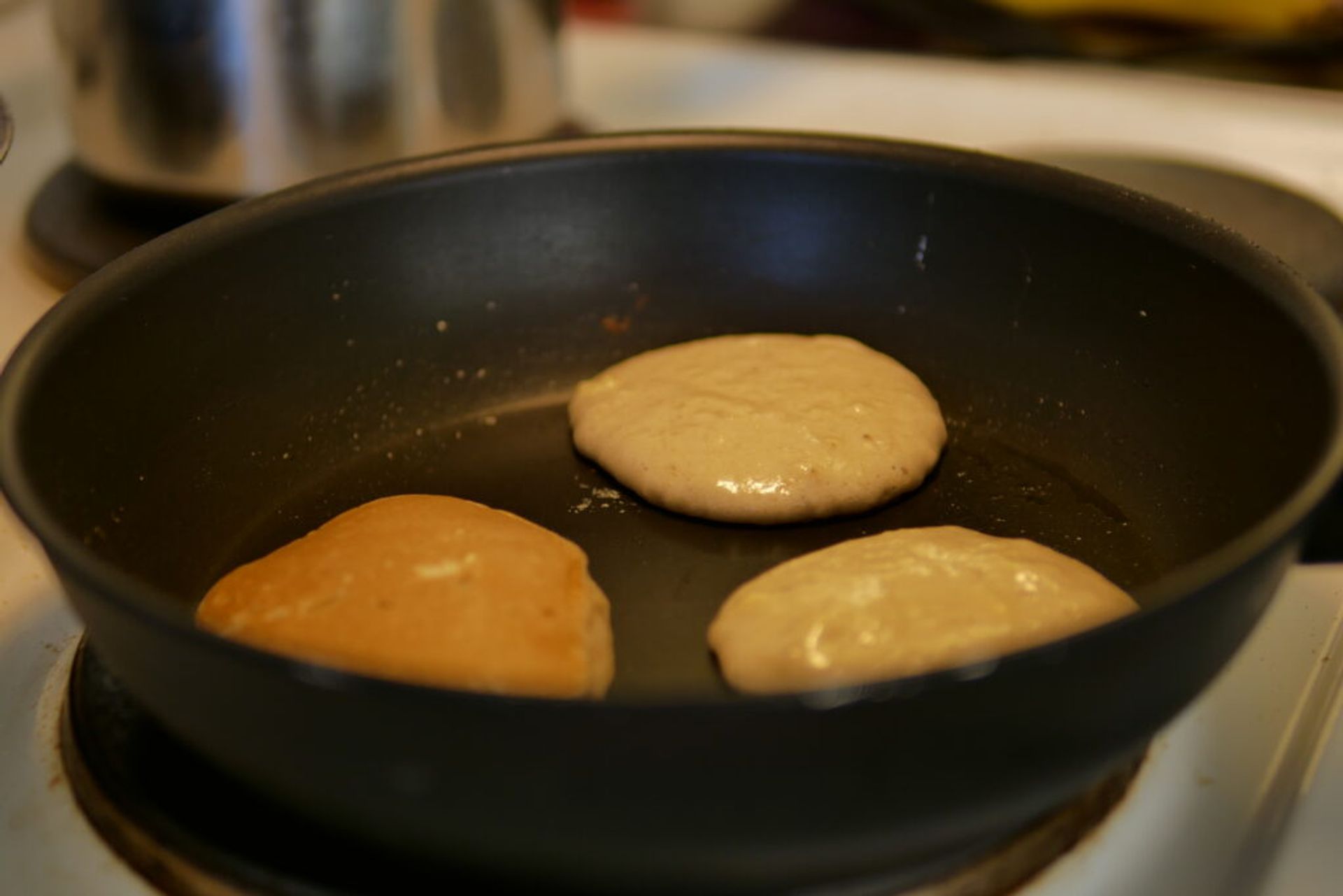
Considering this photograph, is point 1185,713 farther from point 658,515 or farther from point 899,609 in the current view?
point 658,515

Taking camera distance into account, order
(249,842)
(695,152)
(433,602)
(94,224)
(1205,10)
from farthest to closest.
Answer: (1205,10) < (94,224) < (695,152) < (433,602) < (249,842)

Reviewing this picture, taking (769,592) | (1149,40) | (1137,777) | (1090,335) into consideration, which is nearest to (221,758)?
(769,592)

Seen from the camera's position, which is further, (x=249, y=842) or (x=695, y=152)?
(x=695, y=152)

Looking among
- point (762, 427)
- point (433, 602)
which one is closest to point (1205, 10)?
point (762, 427)

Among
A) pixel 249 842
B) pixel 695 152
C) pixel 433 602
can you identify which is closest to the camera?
pixel 249 842

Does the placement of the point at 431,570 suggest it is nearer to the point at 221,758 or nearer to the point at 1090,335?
the point at 221,758

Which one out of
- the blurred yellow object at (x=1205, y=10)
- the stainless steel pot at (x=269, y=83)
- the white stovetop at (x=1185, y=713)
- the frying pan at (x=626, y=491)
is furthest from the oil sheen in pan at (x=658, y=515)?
the blurred yellow object at (x=1205, y=10)

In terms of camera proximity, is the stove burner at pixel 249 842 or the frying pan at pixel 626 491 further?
the stove burner at pixel 249 842

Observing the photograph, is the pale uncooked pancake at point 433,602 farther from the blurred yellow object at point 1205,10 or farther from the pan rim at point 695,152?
the blurred yellow object at point 1205,10
